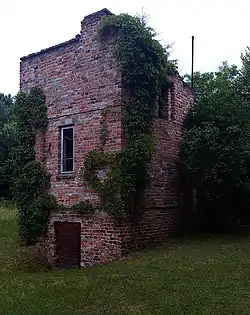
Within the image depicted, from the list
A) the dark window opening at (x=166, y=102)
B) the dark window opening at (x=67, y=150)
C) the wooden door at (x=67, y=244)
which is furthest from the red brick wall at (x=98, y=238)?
the dark window opening at (x=166, y=102)

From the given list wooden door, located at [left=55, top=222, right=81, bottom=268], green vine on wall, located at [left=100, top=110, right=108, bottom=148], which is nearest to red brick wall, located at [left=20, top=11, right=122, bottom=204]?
green vine on wall, located at [left=100, top=110, right=108, bottom=148]

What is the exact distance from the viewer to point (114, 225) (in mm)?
12227

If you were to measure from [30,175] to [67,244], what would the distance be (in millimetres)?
2801

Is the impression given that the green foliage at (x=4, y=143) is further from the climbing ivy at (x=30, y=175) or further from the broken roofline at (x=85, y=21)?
the broken roofline at (x=85, y=21)

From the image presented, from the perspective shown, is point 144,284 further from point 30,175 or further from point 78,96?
point 30,175

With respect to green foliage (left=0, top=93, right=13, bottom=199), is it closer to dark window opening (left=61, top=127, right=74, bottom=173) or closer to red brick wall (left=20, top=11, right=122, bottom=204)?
red brick wall (left=20, top=11, right=122, bottom=204)

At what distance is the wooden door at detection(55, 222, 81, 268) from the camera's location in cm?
1327

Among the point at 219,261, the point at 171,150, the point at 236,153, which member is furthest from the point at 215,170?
the point at 219,261

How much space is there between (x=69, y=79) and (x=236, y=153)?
19.8ft

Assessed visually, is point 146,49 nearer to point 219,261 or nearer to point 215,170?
point 215,170

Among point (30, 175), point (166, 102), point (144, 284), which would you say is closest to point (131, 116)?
point (166, 102)

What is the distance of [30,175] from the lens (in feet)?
47.7

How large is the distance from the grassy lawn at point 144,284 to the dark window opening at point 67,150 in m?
3.18

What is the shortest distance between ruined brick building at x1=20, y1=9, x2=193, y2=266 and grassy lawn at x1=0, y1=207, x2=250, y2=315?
126cm
